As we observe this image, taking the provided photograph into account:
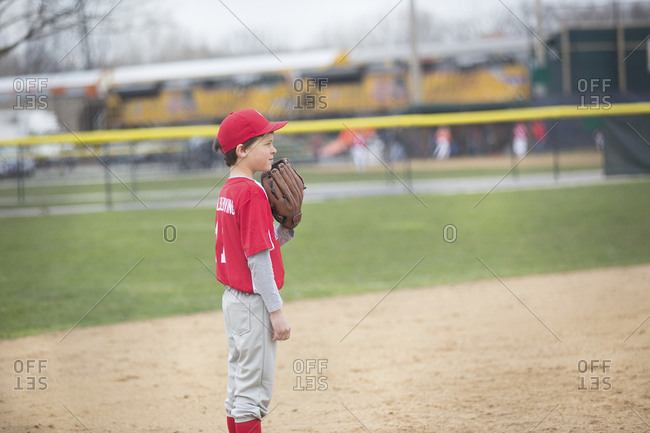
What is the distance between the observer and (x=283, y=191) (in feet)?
10.3

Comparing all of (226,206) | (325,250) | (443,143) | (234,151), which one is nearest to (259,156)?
(234,151)

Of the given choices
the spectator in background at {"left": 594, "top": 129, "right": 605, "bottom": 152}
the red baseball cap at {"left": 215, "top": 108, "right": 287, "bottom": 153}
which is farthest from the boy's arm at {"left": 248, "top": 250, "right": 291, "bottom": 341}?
the spectator in background at {"left": 594, "top": 129, "right": 605, "bottom": 152}

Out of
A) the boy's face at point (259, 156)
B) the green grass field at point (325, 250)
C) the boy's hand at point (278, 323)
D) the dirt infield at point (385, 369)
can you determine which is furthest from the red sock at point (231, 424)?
the green grass field at point (325, 250)

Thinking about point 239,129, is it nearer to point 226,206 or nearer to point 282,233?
point 226,206

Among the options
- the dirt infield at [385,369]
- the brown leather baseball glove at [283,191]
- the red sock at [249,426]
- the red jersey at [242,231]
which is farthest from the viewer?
the dirt infield at [385,369]

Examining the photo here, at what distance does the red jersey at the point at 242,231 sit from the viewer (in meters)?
2.92

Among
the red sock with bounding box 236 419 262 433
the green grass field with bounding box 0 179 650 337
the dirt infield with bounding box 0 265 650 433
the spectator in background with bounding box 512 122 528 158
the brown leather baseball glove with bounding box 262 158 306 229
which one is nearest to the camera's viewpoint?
the red sock with bounding box 236 419 262 433

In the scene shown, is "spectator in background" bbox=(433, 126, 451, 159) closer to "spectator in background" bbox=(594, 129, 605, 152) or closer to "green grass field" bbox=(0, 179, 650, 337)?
"spectator in background" bbox=(594, 129, 605, 152)

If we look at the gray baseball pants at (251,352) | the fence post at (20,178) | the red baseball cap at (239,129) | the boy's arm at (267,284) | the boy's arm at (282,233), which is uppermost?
the fence post at (20,178)

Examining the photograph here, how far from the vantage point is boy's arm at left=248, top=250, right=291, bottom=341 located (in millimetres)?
2934

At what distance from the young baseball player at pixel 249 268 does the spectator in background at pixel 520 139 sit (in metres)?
17.6

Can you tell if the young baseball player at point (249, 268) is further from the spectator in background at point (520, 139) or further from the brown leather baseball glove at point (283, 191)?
the spectator in background at point (520, 139)

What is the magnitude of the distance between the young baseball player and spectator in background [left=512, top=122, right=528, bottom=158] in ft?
57.6

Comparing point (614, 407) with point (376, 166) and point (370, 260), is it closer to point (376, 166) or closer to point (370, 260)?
point (370, 260)
